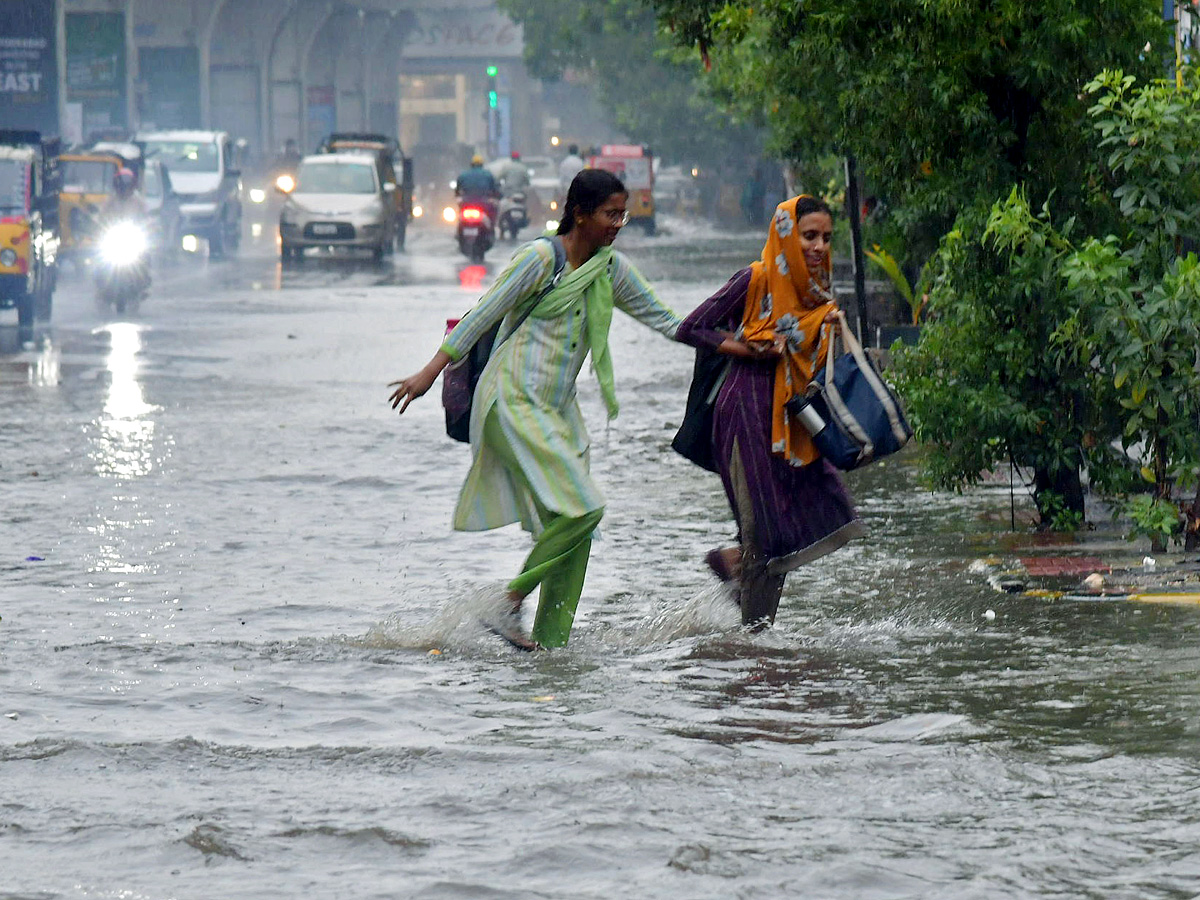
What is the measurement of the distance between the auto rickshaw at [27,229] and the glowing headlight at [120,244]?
594mm

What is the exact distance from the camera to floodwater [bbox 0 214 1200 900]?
15.6 ft

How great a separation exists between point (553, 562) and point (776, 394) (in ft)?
2.96

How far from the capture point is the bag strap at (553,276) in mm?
6934

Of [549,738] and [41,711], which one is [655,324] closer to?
[549,738]

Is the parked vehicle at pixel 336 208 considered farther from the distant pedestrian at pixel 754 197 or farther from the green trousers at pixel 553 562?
the green trousers at pixel 553 562

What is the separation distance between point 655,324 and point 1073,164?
10.5 ft

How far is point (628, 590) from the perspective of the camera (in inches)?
336

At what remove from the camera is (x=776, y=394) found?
702 centimetres

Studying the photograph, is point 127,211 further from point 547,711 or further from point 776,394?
point 547,711

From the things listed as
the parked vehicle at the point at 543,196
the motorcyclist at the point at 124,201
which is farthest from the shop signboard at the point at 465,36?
the motorcyclist at the point at 124,201

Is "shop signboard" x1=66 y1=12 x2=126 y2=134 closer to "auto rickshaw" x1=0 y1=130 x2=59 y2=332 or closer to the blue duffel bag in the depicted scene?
"auto rickshaw" x1=0 y1=130 x2=59 y2=332

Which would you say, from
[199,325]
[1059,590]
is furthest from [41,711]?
[199,325]

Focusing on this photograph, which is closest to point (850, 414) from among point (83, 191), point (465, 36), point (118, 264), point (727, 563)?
point (727, 563)

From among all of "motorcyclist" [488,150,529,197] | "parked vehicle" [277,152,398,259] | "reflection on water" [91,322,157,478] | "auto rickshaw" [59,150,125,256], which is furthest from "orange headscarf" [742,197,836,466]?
"motorcyclist" [488,150,529,197]
